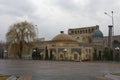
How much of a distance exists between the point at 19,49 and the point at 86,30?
1836 inches

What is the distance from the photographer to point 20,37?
7850 centimetres

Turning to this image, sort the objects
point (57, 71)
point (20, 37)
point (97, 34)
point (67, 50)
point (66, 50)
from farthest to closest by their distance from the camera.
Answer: point (97, 34)
point (67, 50)
point (66, 50)
point (20, 37)
point (57, 71)

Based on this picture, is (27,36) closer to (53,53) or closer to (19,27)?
(19,27)

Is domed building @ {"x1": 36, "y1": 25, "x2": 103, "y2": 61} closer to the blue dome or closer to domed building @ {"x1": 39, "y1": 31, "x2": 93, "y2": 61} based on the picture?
domed building @ {"x1": 39, "y1": 31, "x2": 93, "y2": 61}

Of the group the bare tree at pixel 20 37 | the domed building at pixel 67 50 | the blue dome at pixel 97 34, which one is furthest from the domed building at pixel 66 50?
the blue dome at pixel 97 34

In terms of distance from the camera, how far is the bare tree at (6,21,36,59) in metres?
77.9

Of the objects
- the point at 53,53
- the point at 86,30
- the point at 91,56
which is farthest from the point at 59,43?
the point at 86,30

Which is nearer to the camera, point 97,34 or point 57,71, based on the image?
point 57,71

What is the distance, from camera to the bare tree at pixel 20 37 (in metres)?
77.9

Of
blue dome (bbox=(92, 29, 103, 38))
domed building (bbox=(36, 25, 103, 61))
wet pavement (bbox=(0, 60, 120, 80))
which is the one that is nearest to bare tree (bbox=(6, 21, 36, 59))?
domed building (bbox=(36, 25, 103, 61))

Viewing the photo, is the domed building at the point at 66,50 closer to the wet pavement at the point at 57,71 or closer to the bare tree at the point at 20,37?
the bare tree at the point at 20,37

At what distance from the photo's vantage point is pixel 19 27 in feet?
260

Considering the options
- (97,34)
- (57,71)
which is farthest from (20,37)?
(57,71)

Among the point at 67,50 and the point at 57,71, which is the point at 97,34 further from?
the point at 57,71
